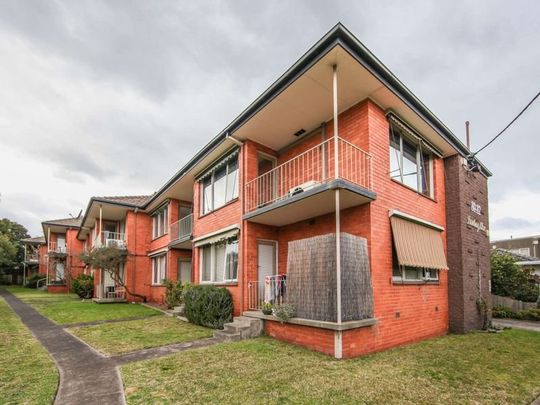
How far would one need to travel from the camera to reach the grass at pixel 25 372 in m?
4.76

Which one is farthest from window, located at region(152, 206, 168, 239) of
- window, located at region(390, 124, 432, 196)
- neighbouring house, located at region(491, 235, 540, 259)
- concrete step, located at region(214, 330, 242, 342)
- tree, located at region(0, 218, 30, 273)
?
neighbouring house, located at region(491, 235, 540, 259)

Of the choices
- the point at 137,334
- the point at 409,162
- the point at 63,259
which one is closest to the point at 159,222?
the point at 137,334

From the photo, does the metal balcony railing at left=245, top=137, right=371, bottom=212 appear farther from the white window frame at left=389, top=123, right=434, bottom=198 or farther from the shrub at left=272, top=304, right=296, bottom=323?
the shrub at left=272, top=304, right=296, bottom=323

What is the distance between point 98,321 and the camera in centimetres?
1211

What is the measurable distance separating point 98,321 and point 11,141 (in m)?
11.5

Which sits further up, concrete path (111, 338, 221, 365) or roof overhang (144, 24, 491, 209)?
roof overhang (144, 24, 491, 209)

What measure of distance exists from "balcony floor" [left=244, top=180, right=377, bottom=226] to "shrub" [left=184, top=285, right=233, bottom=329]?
2675mm

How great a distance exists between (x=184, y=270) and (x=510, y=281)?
1801 cm

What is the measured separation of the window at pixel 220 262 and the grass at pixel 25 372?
5.66m

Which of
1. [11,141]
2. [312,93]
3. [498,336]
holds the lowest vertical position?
[498,336]

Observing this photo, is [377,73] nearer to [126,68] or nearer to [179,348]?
[179,348]

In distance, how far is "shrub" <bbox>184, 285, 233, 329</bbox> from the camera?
10.4 m

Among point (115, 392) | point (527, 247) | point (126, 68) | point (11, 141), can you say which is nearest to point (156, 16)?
point (126, 68)

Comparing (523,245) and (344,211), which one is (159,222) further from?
(523,245)
